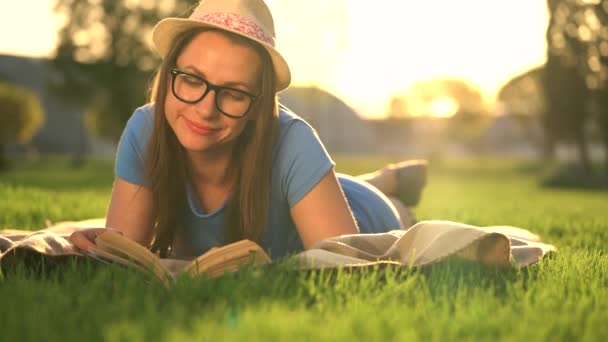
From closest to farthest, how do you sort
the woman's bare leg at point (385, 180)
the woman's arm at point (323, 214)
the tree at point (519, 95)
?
the woman's arm at point (323, 214) < the woman's bare leg at point (385, 180) < the tree at point (519, 95)

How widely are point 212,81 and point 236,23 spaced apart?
295 mm

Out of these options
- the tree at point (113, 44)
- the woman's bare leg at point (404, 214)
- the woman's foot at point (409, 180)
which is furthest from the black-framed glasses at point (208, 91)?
the tree at point (113, 44)

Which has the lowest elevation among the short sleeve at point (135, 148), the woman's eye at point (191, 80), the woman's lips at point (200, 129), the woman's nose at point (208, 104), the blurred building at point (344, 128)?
the blurred building at point (344, 128)

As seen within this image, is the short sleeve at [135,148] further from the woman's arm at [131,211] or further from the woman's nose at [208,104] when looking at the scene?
the woman's nose at [208,104]

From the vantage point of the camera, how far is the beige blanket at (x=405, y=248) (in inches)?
119

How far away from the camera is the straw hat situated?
3.45m

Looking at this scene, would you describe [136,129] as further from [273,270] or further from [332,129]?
[332,129]

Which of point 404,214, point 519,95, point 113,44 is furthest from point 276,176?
point 519,95

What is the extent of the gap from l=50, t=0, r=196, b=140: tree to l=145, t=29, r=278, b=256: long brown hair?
30.1 m

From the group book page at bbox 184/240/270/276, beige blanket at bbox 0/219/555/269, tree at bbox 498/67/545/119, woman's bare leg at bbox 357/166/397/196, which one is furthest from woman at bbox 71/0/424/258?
tree at bbox 498/67/545/119

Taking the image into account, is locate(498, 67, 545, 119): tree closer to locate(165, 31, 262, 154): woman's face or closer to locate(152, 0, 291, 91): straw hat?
locate(152, 0, 291, 91): straw hat

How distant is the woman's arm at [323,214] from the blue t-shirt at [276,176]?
40 mm

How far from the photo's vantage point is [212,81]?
3.43 meters

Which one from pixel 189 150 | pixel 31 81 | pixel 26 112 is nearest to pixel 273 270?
pixel 189 150
